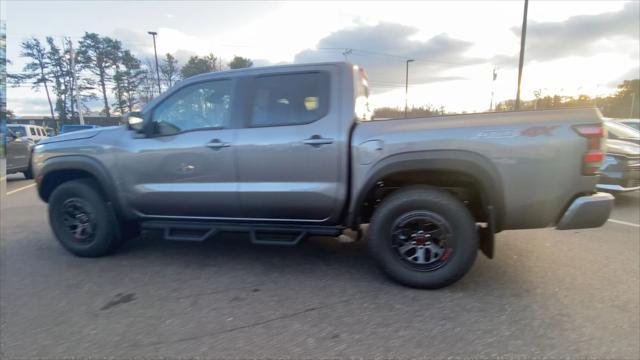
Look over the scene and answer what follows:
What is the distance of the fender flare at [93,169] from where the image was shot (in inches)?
154

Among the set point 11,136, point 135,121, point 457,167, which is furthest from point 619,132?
point 11,136

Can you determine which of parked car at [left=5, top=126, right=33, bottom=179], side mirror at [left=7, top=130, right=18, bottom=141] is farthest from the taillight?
side mirror at [left=7, top=130, right=18, bottom=141]

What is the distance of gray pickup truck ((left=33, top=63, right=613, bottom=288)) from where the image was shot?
9.62 ft

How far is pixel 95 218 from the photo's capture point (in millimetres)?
4012

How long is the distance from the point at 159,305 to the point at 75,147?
85.3 inches

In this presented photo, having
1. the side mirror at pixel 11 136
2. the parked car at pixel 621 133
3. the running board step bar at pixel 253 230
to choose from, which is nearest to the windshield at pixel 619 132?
the parked car at pixel 621 133

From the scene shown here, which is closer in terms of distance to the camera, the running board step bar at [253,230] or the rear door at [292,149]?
the rear door at [292,149]

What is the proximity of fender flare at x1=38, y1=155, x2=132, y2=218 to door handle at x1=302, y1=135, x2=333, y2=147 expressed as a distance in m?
2.19

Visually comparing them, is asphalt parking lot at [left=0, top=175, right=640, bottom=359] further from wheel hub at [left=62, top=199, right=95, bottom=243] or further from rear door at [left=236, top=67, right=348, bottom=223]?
rear door at [left=236, top=67, right=348, bottom=223]

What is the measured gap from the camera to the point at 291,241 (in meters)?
3.50

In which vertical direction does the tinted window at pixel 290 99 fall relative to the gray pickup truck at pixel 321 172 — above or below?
above

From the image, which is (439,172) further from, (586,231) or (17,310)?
(17,310)

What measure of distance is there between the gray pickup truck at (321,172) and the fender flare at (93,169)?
0.01m

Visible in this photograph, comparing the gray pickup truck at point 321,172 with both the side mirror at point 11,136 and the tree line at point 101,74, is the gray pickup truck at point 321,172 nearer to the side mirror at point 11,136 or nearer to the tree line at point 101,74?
the side mirror at point 11,136
